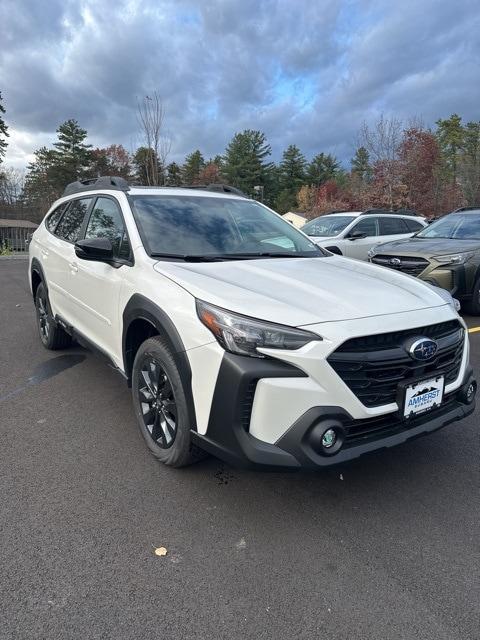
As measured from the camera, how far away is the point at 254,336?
2.28 meters

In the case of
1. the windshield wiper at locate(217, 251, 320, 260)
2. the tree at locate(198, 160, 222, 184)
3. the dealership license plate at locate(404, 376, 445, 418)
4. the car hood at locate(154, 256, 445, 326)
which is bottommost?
the dealership license plate at locate(404, 376, 445, 418)

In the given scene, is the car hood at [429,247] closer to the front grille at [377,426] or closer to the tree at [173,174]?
the front grille at [377,426]

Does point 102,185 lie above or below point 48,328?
above

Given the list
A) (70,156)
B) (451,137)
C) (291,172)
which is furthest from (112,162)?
(451,137)

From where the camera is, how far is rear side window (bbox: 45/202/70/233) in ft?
16.7

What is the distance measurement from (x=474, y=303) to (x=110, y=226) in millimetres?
5890

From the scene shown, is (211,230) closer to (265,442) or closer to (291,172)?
(265,442)

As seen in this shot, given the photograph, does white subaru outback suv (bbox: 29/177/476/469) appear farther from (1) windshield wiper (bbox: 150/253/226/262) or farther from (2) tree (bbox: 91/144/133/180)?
(2) tree (bbox: 91/144/133/180)

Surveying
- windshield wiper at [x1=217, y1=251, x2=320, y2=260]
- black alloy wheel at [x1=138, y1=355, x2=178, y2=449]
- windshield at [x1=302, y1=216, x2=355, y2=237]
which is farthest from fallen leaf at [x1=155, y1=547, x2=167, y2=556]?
windshield at [x1=302, y1=216, x2=355, y2=237]

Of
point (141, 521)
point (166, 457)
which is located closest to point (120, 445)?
point (166, 457)

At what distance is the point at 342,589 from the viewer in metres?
2.08

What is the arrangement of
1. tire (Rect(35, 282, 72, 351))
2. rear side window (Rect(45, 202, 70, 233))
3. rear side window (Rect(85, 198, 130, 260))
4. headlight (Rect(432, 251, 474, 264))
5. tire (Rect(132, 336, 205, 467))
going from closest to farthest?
tire (Rect(132, 336, 205, 467)), rear side window (Rect(85, 198, 130, 260)), rear side window (Rect(45, 202, 70, 233)), tire (Rect(35, 282, 72, 351)), headlight (Rect(432, 251, 474, 264))

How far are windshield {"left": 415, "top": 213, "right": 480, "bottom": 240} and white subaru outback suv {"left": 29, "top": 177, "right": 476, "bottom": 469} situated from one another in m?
5.20

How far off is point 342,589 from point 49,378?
3478 mm
